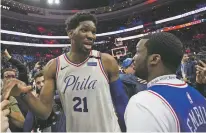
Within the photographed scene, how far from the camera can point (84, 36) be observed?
267 centimetres

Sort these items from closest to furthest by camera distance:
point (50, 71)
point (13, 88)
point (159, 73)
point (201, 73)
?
point (159, 73) < point (13, 88) < point (50, 71) < point (201, 73)

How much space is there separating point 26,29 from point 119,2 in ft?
40.9

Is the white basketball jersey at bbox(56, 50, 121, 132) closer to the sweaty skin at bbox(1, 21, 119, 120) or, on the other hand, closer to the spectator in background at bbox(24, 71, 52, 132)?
the sweaty skin at bbox(1, 21, 119, 120)

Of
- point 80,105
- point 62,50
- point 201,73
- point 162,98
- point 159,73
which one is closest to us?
point 162,98

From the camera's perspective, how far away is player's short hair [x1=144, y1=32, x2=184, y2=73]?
1573 millimetres

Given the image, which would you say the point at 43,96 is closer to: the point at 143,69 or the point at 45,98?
the point at 45,98

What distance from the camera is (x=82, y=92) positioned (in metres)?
2.53

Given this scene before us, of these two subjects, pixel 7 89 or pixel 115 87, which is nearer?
pixel 7 89

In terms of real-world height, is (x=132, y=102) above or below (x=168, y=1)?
below

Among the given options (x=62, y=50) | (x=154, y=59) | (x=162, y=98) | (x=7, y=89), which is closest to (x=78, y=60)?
(x=7, y=89)

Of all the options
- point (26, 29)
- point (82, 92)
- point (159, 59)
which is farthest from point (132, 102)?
point (26, 29)

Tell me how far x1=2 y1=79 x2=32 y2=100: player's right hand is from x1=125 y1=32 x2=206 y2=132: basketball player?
75 centimetres

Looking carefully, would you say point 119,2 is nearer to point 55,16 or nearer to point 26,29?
point 55,16

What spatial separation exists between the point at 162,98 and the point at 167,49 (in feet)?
1.18
